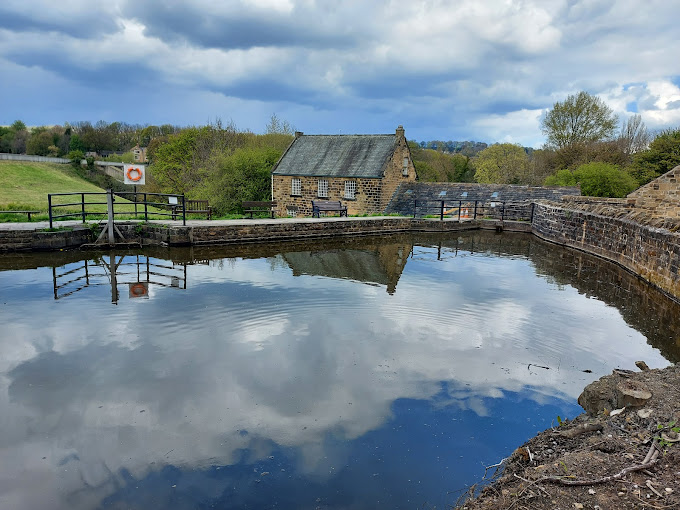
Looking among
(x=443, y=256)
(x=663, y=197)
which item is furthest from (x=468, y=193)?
(x=443, y=256)

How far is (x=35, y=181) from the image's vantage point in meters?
47.5

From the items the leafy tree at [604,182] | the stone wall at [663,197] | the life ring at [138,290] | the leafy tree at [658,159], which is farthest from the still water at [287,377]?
the leafy tree at [658,159]

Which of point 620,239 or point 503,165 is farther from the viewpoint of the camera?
point 503,165

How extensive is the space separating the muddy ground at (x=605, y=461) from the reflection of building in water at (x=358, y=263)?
564 cm

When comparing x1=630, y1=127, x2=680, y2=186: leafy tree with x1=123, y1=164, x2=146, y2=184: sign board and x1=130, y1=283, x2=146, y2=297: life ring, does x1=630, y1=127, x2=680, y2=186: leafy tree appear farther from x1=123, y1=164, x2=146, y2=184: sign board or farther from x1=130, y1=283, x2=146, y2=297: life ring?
x1=130, y1=283, x2=146, y2=297: life ring

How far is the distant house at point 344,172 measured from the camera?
28203 millimetres

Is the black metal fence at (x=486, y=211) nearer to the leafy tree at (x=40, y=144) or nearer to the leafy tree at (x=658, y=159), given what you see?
the leafy tree at (x=658, y=159)

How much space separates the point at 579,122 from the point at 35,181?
49.0 meters

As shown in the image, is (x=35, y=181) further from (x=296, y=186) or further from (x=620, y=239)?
(x=620, y=239)

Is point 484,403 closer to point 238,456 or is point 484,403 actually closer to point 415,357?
point 415,357

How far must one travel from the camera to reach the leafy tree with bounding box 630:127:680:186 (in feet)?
99.2

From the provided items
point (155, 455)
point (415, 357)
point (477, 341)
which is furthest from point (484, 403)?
point (155, 455)

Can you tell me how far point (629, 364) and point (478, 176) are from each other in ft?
142

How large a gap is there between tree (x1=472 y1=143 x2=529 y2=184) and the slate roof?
17.6 metres
